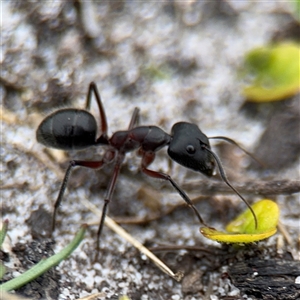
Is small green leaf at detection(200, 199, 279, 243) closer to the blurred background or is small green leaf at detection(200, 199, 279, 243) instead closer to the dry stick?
the blurred background

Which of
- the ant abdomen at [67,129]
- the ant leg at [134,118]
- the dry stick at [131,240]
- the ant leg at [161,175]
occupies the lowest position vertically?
the dry stick at [131,240]

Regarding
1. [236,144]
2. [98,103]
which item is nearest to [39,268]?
[98,103]

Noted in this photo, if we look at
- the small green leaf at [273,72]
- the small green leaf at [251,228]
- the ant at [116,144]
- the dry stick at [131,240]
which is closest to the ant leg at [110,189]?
the ant at [116,144]

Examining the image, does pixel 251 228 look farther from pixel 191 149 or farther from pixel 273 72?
pixel 273 72

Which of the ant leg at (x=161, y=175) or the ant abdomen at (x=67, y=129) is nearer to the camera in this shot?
the ant leg at (x=161, y=175)

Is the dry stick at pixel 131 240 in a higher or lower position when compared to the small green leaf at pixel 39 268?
lower

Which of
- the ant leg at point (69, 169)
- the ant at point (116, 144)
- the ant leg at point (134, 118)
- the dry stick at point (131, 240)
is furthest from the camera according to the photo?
the ant leg at point (134, 118)

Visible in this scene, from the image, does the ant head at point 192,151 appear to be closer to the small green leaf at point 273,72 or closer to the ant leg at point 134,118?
the ant leg at point 134,118
